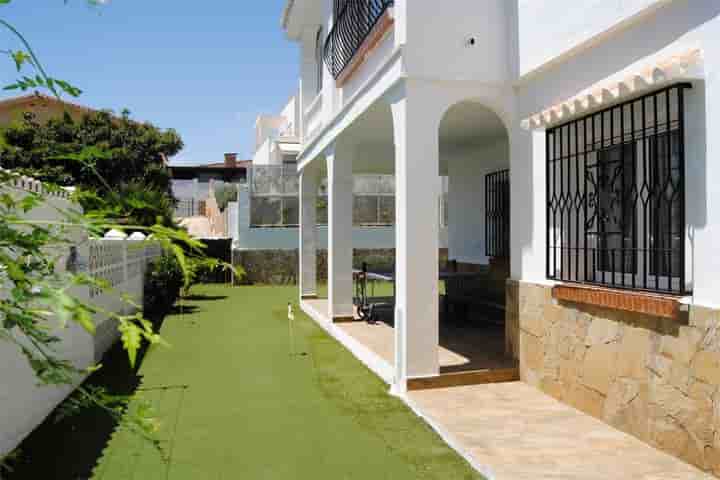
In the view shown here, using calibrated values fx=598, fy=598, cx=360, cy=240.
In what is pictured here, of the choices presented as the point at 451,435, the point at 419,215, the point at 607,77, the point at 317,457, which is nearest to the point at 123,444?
the point at 317,457

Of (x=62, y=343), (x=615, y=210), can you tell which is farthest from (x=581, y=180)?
(x=62, y=343)

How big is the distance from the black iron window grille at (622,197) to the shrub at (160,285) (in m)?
11.1

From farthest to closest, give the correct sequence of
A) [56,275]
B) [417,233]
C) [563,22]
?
[417,233], [563,22], [56,275]

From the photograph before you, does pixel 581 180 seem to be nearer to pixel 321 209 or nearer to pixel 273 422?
pixel 273 422

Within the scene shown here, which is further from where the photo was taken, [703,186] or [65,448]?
[65,448]

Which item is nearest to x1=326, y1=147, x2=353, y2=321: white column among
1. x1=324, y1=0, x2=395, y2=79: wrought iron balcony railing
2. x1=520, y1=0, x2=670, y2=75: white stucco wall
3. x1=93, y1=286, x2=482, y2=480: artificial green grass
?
x1=93, y1=286, x2=482, y2=480: artificial green grass

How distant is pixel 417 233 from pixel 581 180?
206 centimetres

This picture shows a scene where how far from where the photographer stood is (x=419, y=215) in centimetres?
736

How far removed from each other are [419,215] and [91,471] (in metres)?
4.41

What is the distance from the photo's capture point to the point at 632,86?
17.1 feet

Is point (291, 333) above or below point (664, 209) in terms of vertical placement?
below

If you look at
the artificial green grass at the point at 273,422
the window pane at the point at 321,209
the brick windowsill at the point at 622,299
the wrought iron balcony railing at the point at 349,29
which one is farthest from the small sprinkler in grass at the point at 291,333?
the window pane at the point at 321,209

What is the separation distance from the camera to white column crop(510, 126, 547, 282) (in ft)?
24.4

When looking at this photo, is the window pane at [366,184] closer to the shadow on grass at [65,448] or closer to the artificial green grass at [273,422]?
the artificial green grass at [273,422]
